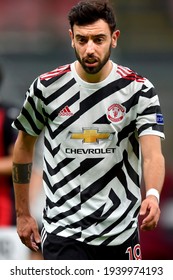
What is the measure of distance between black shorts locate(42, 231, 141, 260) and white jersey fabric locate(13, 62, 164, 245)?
0.11 ft

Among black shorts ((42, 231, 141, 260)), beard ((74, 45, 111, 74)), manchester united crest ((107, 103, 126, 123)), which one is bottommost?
black shorts ((42, 231, 141, 260))

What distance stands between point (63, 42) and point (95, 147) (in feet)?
25.0

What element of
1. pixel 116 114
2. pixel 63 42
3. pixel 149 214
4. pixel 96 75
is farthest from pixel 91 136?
pixel 63 42

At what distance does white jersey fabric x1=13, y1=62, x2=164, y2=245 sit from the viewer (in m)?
6.70

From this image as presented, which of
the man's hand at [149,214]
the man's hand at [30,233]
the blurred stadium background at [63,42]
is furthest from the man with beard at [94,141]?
the blurred stadium background at [63,42]

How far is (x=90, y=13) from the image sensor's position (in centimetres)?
662

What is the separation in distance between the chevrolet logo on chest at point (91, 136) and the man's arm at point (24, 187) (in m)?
0.36

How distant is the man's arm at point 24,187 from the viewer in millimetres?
6941

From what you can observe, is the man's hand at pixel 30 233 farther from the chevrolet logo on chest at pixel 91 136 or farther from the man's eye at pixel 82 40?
the man's eye at pixel 82 40

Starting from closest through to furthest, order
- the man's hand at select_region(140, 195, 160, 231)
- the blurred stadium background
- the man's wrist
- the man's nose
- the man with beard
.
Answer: the man's hand at select_region(140, 195, 160, 231) < the man's wrist < the man's nose < the man with beard < the blurred stadium background

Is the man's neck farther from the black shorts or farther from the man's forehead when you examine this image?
the black shorts

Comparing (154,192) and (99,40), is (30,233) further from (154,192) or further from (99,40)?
(99,40)

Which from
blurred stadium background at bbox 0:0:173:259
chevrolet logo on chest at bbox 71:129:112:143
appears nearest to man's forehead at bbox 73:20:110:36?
chevrolet logo on chest at bbox 71:129:112:143
